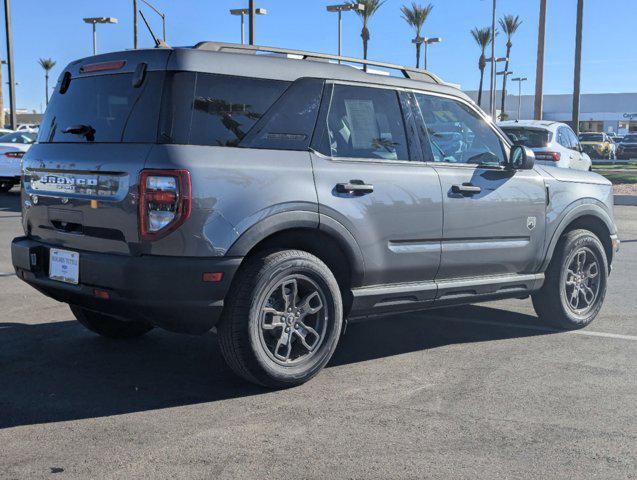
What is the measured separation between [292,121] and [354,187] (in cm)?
54

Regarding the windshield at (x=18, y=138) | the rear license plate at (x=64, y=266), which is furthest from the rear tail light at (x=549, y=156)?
the windshield at (x=18, y=138)

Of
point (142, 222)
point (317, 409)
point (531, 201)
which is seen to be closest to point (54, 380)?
point (142, 222)

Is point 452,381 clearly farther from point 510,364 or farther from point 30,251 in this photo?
point 30,251

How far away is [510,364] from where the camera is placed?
533cm

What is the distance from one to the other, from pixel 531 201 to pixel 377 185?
5.08 ft

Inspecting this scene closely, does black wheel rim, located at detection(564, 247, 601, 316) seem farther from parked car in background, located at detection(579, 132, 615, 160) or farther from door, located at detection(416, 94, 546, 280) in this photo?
parked car in background, located at detection(579, 132, 615, 160)

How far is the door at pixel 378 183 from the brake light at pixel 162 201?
879mm

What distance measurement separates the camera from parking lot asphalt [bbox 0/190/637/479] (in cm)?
359

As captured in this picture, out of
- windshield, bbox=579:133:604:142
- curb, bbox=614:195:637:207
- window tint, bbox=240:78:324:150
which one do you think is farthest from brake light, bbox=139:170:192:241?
windshield, bbox=579:133:604:142

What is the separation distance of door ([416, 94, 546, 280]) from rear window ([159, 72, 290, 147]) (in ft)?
4.39

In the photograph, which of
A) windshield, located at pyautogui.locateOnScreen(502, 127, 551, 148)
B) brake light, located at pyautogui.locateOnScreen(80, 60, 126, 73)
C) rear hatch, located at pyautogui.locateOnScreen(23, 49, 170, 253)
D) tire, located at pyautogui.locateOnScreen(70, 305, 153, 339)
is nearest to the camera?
rear hatch, located at pyautogui.locateOnScreen(23, 49, 170, 253)

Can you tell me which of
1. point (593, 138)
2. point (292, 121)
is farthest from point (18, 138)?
point (593, 138)

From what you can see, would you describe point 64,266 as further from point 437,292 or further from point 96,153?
point 437,292

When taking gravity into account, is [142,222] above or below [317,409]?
above
